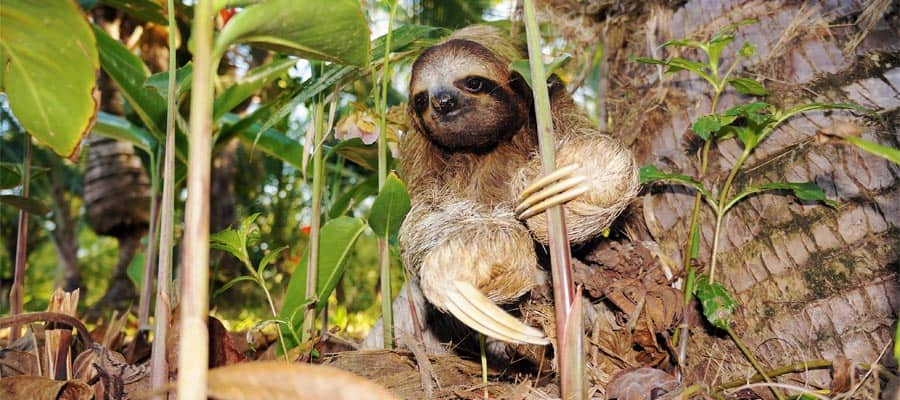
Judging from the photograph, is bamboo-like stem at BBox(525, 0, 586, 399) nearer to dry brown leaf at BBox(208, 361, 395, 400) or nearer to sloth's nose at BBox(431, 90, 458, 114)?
dry brown leaf at BBox(208, 361, 395, 400)

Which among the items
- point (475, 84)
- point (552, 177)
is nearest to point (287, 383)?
point (552, 177)

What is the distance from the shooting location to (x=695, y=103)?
2.80 meters

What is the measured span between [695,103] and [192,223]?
2.18 meters

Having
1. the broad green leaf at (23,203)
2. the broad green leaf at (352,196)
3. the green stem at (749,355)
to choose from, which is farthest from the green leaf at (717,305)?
the broad green leaf at (23,203)

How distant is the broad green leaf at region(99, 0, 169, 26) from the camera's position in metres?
3.40

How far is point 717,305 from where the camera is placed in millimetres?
2199

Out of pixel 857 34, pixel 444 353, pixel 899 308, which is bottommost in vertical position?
pixel 444 353

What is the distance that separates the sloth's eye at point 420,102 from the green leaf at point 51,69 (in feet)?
4.08

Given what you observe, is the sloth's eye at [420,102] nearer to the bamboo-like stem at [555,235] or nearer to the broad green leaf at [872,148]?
the bamboo-like stem at [555,235]

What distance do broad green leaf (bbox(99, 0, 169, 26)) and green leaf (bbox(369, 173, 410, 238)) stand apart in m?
1.91

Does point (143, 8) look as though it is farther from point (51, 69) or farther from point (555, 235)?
point (555, 235)

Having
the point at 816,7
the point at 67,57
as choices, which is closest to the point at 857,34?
the point at 816,7

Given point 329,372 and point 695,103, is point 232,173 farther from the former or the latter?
point 329,372

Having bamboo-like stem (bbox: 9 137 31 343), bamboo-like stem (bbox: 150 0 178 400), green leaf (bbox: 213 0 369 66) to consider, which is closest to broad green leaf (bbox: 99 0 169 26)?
bamboo-like stem (bbox: 9 137 31 343)
